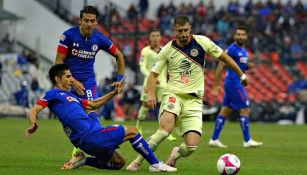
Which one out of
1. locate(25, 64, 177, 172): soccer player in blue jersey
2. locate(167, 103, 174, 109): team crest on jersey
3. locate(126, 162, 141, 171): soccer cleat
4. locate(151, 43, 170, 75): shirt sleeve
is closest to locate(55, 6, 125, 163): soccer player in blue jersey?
locate(151, 43, 170, 75): shirt sleeve

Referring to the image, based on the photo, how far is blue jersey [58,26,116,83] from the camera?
14.5 m

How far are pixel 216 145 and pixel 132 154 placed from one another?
11.5ft

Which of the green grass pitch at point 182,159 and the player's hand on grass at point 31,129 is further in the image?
the green grass pitch at point 182,159

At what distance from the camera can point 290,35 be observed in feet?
143

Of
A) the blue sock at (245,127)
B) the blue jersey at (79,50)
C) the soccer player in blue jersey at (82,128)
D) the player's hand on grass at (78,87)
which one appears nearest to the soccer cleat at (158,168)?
the soccer player in blue jersey at (82,128)

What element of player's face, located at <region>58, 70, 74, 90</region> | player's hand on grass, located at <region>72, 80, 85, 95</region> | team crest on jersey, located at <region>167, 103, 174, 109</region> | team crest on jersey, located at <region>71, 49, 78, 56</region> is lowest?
team crest on jersey, located at <region>167, 103, 174, 109</region>

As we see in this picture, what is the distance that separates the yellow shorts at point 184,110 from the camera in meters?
14.0

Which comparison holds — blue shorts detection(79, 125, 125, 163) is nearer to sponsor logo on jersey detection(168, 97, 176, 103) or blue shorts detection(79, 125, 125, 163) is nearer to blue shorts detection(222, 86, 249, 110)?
sponsor logo on jersey detection(168, 97, 176, 103)

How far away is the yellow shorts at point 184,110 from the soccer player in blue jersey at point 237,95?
5855 millimetres

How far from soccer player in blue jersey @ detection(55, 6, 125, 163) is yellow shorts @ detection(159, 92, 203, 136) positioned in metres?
1.08

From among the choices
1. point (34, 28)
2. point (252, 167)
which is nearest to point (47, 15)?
point (34, 28)

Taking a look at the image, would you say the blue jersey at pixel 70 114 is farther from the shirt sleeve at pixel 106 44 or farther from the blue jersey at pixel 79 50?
the shirt sleeve at pixel 106 44

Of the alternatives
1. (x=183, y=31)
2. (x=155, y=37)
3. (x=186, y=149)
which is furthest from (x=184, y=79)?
(x=155, y=37)

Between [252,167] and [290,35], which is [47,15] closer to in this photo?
[290,35]
